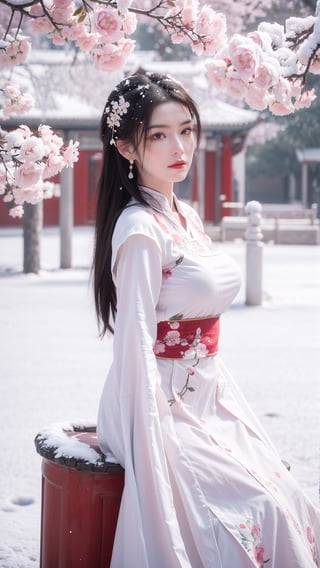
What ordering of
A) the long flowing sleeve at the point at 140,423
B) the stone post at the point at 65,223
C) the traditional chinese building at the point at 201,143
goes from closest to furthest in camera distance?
the long flowing sleeve at the point at 140,423, the stone post at the point at 65,223, the traditional chinese building at the point at 201,143

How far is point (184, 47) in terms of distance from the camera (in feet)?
112

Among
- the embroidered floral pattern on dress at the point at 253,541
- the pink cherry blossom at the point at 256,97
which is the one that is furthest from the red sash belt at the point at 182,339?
the pink cherry blossom at the point at 256,97

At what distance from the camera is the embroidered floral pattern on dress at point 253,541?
254 cm

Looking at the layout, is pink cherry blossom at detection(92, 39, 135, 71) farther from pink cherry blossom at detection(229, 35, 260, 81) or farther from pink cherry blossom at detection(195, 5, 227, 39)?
pink cherry blossom at detection(229, 35, 260, 81)

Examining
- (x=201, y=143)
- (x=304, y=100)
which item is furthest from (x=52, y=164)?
(x=201, y=143)

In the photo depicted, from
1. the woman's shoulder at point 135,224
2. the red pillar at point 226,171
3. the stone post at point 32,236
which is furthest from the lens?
the red pillar at point 226,171

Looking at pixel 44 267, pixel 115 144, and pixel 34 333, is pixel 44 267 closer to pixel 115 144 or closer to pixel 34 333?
pixel 34 333

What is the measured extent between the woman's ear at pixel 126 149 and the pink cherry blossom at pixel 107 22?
46cm

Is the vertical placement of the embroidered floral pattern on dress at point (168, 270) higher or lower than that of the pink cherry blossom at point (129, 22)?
lower

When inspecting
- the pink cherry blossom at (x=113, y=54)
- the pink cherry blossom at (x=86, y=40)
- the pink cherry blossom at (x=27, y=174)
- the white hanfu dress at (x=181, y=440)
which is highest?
the pink cherry blossom at (x=86, y=40)

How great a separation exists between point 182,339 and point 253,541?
604 mm

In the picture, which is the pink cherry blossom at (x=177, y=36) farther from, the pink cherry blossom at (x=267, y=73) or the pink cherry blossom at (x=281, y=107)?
the pink cherry blossom at (x=267, y=73)

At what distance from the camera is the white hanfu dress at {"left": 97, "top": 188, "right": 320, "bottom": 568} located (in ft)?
8.21

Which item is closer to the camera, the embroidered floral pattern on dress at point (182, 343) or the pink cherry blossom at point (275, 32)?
the embroidered floral pattern on dress at point (182, 343)
